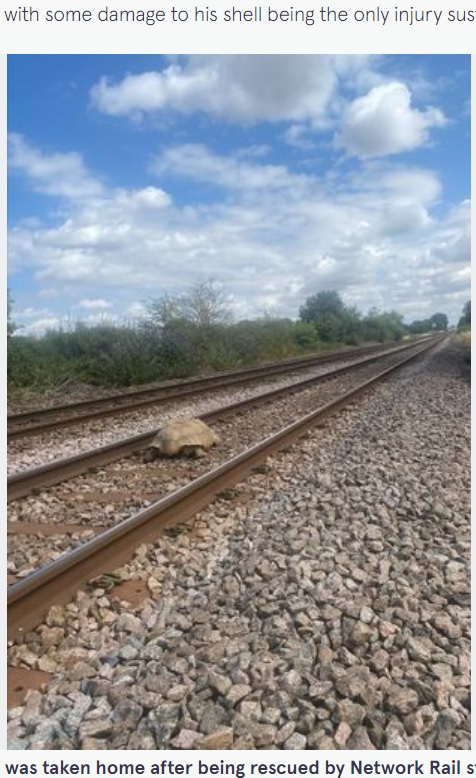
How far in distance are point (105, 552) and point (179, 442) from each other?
3.53 metres

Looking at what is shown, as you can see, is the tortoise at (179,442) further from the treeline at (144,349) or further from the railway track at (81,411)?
the treeline at (144,349)

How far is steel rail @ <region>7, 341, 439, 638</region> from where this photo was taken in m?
3.65

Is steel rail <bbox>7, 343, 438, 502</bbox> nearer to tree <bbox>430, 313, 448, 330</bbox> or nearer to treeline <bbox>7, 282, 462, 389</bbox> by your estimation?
treeline <bbox>7, 282, 462, 389</bbox>

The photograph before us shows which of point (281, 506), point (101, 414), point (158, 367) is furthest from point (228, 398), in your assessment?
point (281, 506)

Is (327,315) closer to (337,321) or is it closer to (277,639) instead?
(337,321)

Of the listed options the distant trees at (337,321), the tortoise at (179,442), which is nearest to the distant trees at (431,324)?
the distant trees at (337,321)

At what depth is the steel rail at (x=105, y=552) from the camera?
3646mm

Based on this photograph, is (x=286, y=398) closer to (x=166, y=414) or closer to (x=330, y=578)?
(x=166, y=414)

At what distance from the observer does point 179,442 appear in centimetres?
789

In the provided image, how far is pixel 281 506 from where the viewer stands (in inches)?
222

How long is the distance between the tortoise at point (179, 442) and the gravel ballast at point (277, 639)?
7.15 feet

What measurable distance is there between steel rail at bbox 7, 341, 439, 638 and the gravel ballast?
11 cm

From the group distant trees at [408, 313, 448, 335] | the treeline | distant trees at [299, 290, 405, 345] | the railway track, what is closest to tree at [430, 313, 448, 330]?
distant trees at [408, 313, 448, 335]
